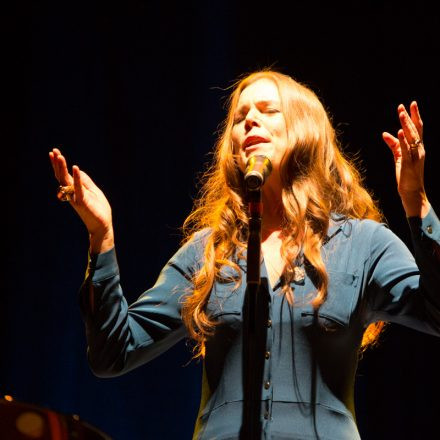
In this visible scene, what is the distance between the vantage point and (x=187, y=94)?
3.35m

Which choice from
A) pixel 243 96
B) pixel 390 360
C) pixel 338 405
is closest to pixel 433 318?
pixel 338 405

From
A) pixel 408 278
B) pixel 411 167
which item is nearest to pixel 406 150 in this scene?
pixel 411 167

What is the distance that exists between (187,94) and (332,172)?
125 centimetres

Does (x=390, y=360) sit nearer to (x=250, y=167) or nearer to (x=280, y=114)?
(x=280, y=114)

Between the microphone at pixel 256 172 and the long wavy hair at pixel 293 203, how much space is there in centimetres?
25

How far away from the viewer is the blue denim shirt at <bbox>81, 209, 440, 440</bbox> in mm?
1738

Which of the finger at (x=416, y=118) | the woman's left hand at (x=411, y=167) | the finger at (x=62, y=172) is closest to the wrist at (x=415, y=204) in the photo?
the woman's left hand at (x=411, y=167)

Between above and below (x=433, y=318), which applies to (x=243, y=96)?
above

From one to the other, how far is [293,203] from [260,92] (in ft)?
1.16

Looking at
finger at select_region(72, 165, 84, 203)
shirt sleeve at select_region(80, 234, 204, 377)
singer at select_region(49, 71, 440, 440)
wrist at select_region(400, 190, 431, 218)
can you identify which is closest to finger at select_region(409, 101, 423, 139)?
singer at select_region(49, 71, 440, 440)

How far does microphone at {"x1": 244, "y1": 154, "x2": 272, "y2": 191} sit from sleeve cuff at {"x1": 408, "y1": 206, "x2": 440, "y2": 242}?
13.7 inches

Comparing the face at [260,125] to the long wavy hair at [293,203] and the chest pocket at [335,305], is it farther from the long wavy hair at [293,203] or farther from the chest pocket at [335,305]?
the chest pocket at [335,305]

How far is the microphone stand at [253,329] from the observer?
168 centimetres

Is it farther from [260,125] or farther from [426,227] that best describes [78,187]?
[426,227]
